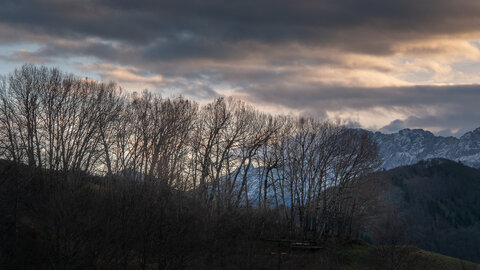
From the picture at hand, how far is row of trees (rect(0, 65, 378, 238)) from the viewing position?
7162 centimetres

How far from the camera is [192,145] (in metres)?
76.6

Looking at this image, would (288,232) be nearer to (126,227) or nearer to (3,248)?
(126,227)

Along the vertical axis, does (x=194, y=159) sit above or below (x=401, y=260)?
above

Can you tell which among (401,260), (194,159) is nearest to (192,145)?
(194,159)

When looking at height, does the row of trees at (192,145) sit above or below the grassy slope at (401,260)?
Answer: above

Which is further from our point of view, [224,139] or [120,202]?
[224,139]

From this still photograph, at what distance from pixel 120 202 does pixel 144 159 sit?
32591 millimetres

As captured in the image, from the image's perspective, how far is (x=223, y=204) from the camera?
6819 centimetres

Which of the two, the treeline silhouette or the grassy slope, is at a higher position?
the treeline silhouette

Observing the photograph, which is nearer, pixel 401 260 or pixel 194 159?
pixel 401 260

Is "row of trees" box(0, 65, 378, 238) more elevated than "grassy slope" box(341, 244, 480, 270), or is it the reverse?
"row of trees" box(0, 65, 378, 238)

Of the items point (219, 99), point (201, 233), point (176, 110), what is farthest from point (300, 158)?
point (201, 233)

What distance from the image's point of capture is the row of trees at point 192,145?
71.6m

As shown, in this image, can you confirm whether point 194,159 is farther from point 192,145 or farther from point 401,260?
point 401,260
